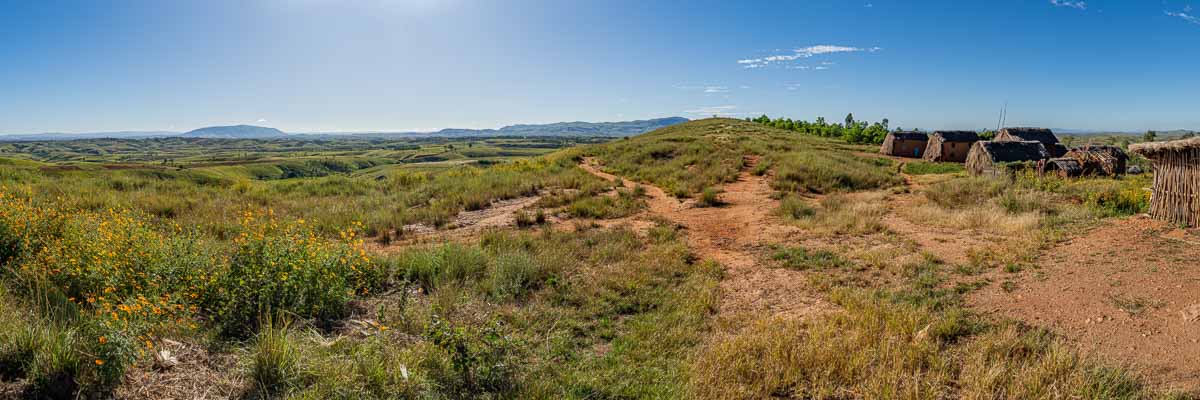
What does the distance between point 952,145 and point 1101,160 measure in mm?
12265

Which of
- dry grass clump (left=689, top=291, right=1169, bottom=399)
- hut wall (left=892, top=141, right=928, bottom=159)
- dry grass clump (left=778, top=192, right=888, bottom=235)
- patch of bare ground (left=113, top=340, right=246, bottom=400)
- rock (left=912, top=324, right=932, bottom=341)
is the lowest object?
dry grass clump (left=689, top=291, right=1169, bottom=399)

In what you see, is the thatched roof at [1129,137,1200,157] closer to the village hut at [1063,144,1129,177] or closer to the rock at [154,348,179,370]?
the rock at [154,348,179,370]

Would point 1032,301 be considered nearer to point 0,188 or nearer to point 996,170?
point 0,188

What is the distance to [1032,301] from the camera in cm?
572

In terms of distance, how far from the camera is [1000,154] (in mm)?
24516

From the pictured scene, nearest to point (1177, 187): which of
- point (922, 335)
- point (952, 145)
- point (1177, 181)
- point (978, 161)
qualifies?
point (1177, 181)

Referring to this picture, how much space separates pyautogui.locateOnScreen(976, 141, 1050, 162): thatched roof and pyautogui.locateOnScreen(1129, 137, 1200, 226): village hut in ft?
59.3

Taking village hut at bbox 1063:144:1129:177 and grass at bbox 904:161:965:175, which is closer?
village hut at bbox 1063:144:1129:177

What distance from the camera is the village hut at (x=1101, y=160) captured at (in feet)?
66.8

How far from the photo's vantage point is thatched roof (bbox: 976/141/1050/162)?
961 inches

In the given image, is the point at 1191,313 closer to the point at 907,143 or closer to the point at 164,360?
the point at 164,360

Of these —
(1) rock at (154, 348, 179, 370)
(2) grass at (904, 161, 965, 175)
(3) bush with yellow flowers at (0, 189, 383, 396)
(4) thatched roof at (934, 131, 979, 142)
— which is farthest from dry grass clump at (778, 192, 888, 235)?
(4) thatched roof at (934, 131, 979, 142)

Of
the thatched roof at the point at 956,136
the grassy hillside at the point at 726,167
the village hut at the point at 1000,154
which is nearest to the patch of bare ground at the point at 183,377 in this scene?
the grassy hillside at the point at 726,167

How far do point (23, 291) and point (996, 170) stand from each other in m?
28.2
